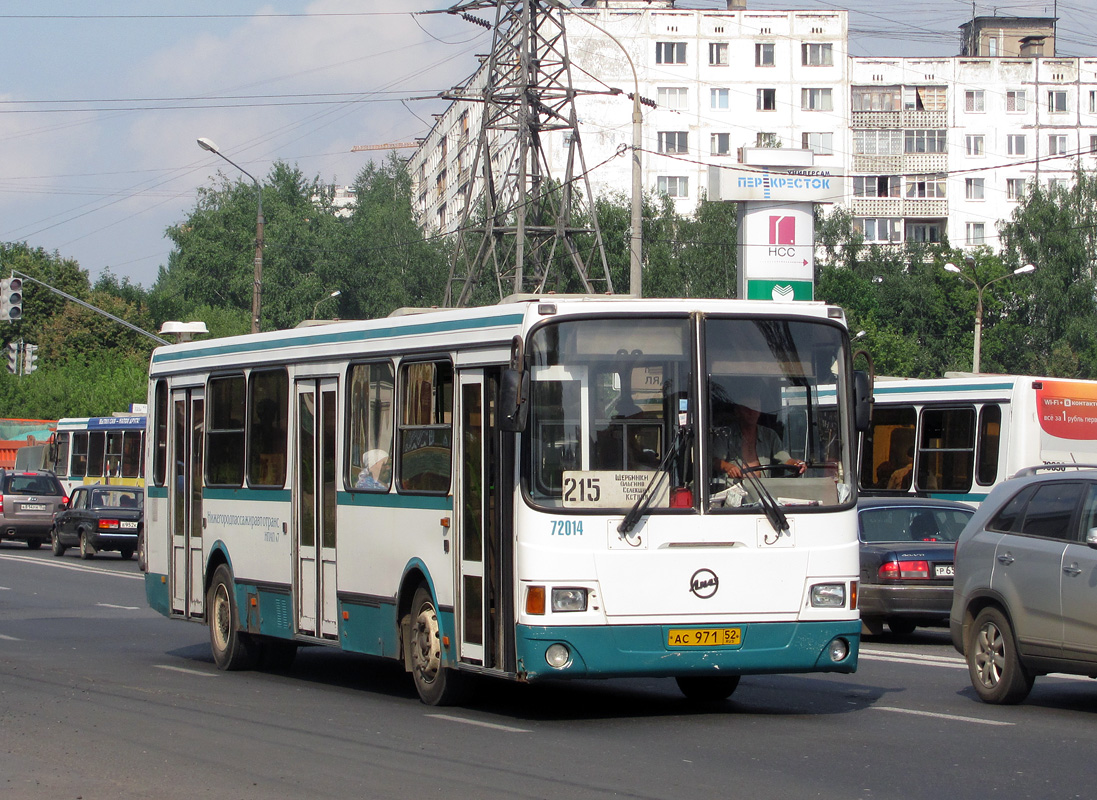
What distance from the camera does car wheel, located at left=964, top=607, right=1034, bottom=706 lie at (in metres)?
11.3

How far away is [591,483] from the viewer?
10109 mm

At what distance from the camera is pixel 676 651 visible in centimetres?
1016

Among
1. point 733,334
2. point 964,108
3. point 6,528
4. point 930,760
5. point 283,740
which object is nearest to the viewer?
point 930,760

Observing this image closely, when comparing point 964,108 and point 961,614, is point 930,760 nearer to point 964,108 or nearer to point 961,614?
point 961,614

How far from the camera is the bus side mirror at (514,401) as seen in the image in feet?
32.4

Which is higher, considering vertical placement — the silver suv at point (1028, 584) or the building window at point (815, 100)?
the building window at point (815, 100)

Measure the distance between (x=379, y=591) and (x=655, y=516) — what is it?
2641mm

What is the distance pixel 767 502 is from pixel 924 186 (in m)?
81.5

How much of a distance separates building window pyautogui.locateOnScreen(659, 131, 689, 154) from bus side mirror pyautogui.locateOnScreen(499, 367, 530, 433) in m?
76.0

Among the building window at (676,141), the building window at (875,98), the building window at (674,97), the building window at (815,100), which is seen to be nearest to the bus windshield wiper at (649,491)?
the building window at (676,141)

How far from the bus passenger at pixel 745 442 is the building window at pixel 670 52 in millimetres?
76574

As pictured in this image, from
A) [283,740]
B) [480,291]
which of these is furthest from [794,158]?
[283,740]

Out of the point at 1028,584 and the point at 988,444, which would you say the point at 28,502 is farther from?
the point at 1028,584

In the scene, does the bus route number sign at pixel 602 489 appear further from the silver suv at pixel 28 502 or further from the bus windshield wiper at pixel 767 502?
the silver suv at pixel 28 502
